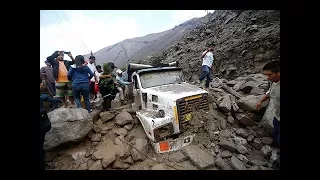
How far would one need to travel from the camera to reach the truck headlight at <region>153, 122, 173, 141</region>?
4198 millimetres

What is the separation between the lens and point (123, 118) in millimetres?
5152

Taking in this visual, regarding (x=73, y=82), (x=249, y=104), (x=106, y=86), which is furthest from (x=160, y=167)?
(x=73, y=82)

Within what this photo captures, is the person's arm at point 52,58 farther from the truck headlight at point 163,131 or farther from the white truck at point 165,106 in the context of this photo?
the truck headlight at point 163,131

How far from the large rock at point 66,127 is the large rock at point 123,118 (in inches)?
28.6

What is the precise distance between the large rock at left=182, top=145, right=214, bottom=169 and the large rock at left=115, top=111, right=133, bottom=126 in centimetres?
161

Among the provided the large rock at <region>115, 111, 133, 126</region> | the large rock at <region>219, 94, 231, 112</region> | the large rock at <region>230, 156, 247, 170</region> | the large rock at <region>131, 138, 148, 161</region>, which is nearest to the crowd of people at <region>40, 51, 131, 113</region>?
the large rock at <region>115, 111, 133, 126</region>

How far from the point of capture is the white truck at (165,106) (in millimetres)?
4215

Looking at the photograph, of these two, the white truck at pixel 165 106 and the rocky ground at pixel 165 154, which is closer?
the rocky ground at pixel 165 154

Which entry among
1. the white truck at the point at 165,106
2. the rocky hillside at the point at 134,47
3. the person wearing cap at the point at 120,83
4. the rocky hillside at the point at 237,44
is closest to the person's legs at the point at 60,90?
the person wearing cap at the point at 120,83

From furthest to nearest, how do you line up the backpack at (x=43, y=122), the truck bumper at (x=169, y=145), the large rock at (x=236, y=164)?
the truck bumper at (x=169, y=145)
the large rock at (x=236, y=164)
the backpack at (x=43, y=122)

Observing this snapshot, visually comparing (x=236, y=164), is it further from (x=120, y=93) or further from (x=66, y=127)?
(x=120, y=93)

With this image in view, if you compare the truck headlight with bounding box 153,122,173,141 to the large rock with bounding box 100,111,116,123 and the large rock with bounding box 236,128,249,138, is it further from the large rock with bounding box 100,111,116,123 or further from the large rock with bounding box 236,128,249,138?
the large rock with bounding box 236,128,249,138
